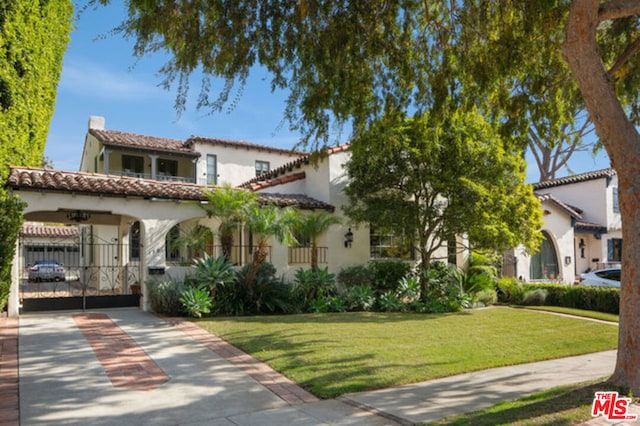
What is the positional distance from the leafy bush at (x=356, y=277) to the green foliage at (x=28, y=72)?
10.6 metres

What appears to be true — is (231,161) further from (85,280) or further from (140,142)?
(85,280)

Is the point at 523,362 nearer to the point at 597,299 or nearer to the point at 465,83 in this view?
the point at 465,83

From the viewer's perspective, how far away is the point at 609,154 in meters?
6.34

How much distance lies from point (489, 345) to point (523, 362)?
126 centimetres

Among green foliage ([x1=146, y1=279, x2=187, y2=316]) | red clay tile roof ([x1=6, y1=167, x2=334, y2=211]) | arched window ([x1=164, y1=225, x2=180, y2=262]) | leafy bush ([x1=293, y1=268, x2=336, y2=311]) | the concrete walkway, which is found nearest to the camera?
the concrete walkway

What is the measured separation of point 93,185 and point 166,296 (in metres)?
3.69

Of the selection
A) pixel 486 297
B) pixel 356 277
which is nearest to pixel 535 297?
pixel 486 297

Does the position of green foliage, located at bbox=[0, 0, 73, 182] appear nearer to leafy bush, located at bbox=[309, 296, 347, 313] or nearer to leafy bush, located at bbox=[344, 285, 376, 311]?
leafy bush, located at bbox=[309, 296, 347, 313]

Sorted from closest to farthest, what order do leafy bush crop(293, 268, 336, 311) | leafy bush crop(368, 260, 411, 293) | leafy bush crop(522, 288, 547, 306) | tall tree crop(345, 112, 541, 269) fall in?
tall tree crop(345, 112, 541, 269)
leafy bush crop(293, 268, 336, 311)
leafy bush crop(368, 260, 411, 293)
leafy bush crop(522, 288, 547, 306)

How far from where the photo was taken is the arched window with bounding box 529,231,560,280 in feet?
76.8

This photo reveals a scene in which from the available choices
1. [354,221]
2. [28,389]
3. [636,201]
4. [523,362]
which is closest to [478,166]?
[354,221]

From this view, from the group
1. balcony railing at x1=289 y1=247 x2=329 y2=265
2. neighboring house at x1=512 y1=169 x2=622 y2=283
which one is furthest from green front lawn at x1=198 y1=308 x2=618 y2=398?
neighboring house at x1=512 y1=169 x2=622 y2=283

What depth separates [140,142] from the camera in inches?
1037

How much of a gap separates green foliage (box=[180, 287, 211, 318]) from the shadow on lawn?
26.8ft
